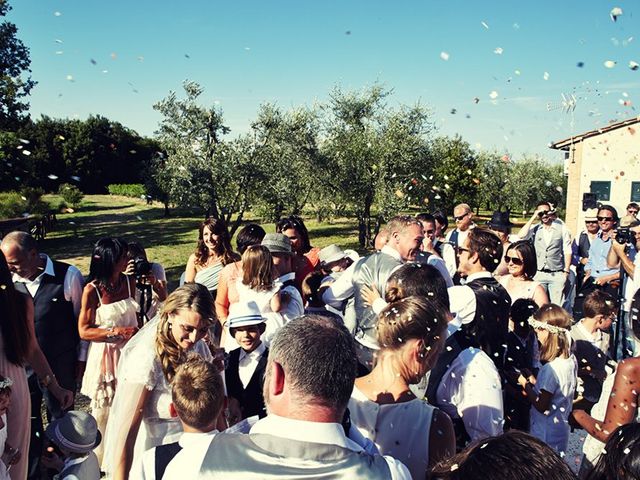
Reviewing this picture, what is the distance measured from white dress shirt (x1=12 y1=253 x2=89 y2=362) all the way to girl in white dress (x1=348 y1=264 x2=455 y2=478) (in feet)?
9.98

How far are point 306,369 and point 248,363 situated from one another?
2.02 m

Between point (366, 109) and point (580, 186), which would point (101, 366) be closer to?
point (366, 109)

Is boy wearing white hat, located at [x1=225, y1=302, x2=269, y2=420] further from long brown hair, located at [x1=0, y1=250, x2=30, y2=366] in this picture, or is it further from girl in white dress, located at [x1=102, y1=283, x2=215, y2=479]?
long brown hair, located at [x1=0, y1=250, x2=30, y2=366]

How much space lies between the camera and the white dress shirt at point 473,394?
261 centimetres

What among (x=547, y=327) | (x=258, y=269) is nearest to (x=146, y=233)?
(x=258, y=269)

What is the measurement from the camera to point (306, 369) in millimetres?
1608

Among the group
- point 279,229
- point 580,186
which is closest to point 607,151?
point 580,186

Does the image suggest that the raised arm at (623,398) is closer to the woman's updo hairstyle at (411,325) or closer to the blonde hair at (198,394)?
the woman's updo hairstyle at (411,325)

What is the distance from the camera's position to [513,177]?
4338 cm

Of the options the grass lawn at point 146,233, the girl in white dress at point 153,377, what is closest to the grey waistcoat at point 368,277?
the girl in white dress at point 153,377

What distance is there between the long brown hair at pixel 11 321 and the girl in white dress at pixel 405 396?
2.10m

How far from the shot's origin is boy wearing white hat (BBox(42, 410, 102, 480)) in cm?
302

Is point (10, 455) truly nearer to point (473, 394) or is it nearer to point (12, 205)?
point (473, 394)

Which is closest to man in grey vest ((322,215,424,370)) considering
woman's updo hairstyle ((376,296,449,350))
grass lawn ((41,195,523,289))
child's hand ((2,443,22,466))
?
woman's updo hairstyle ((376,296,449,350))
